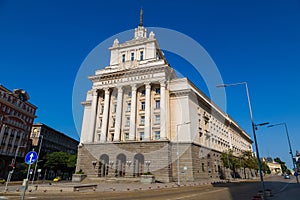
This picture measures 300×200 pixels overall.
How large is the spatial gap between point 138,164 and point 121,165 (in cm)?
344

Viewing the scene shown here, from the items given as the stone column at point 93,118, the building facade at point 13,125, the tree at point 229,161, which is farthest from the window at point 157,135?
the building facade at point 13,125

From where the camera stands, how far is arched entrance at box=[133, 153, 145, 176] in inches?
1425

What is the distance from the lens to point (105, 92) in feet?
142

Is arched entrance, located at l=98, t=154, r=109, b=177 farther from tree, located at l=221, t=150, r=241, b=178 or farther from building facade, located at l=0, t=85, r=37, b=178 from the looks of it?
tree, located at l=221, t=150, r=241, b=178

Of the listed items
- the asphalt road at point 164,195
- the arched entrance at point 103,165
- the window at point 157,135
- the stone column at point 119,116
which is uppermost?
the stone column at point 119,116

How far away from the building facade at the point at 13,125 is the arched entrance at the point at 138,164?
106ft

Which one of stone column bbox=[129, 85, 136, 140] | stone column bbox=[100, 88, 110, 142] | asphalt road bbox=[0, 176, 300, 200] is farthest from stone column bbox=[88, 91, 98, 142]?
asphalt road bbox=[0, 176, 300, 200]

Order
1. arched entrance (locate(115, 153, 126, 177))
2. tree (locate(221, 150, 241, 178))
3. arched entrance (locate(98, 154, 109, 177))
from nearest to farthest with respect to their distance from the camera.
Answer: arched entrance (locate(115, 153, 126, 177))
arched entrance (locate(98, 154, 109, 177))
tree (locate(221, 150, 241, 178))

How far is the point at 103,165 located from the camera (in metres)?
38.8

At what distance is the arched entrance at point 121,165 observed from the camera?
Result: 37.3 metres

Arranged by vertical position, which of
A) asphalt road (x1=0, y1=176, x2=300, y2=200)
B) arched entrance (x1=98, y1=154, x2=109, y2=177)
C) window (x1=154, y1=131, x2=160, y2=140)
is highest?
window (x1=154, y1=131, x2=160, y2=140)

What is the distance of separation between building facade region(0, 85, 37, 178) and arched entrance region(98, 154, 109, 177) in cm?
2554

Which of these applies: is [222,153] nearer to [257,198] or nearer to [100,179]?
[100,179]

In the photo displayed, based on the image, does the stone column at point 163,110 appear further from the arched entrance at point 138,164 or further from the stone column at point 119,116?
the stone column at point 119,116
